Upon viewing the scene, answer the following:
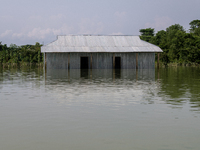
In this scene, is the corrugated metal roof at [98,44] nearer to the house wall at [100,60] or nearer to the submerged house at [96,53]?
the submerged house at [96,53]

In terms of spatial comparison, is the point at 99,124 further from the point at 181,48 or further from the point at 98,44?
the point at 181,48

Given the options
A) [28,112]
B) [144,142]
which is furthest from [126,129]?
[28,112]

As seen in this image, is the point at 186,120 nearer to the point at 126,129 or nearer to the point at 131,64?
the point at 126,129

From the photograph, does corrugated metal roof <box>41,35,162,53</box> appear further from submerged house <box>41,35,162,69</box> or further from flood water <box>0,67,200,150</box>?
flood water <box>0,67,200,150</box>

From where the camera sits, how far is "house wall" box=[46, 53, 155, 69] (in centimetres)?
4569

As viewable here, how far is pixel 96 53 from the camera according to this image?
46656mm

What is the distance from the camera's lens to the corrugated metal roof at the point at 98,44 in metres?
45.3

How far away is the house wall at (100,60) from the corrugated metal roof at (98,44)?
1069mm

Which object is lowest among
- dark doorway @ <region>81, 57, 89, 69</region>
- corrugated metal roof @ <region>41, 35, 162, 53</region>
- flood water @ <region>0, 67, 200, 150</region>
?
flood water @ <region>0, 67, 200, 150</region>

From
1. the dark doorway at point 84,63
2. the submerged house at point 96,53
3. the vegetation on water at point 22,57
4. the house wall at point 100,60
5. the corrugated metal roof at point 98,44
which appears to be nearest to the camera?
the submerged house at point 96,53

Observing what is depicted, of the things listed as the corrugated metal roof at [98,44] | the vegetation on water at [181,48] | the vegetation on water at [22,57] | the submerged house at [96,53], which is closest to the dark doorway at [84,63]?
the submerged house at [96,53]

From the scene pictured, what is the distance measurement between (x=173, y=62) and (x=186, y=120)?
63995 millimetres

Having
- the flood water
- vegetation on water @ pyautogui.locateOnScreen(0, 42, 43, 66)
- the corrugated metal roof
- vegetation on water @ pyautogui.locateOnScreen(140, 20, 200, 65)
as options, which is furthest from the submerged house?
the flood water

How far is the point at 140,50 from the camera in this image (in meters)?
46.0
